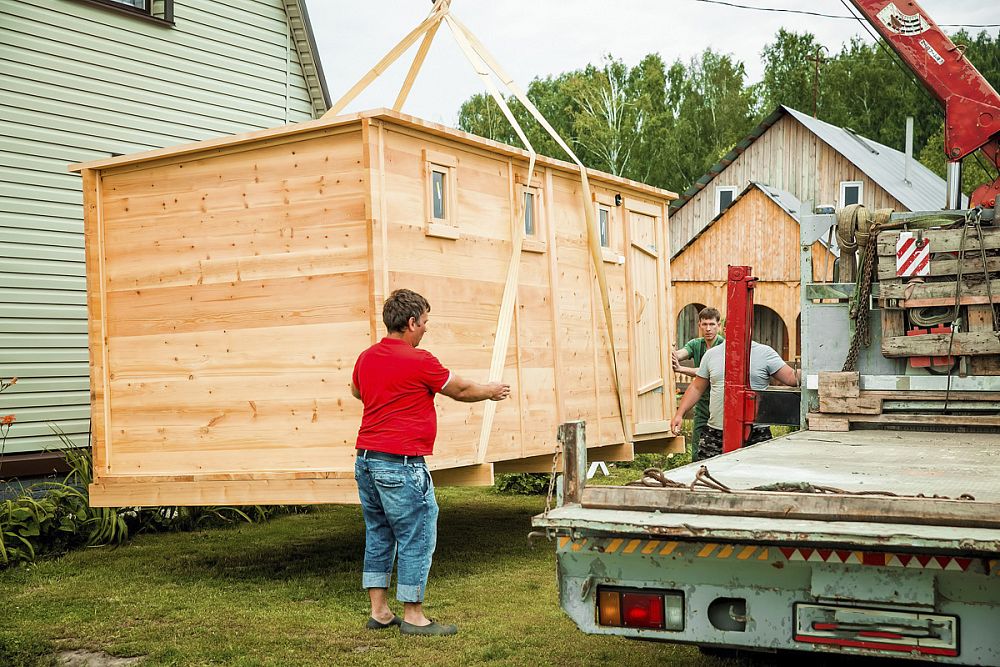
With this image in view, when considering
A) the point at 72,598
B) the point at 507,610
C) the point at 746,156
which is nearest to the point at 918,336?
the point at 507,610

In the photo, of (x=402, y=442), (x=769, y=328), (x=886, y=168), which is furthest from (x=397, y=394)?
(x=886, y=168)

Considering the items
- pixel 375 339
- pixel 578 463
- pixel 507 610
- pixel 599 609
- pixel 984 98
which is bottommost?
pixel 507 610

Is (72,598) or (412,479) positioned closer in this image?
(412,479)

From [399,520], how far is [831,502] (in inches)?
108

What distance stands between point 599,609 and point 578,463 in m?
0.53

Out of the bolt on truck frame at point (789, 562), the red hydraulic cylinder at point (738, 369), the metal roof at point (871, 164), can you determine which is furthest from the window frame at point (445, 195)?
the metal roof at point (871, 164)

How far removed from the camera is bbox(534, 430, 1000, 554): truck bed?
333 cm

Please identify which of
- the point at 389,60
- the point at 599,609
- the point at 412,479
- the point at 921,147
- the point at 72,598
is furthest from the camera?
the point at 921,147

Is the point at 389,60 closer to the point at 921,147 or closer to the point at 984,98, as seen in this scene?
the point at 984,98

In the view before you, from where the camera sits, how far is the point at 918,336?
6527 millimetres

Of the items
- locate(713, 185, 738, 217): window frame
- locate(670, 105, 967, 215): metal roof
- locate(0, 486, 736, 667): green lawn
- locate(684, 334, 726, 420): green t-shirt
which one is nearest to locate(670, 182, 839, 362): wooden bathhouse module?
locate(670, 105, 967, 215): metal roof

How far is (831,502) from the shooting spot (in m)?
3.59

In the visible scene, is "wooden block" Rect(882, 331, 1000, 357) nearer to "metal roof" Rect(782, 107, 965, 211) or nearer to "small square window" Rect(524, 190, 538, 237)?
"small square window" Rect(524, 190, 538, 237)

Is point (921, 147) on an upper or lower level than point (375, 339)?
upper
